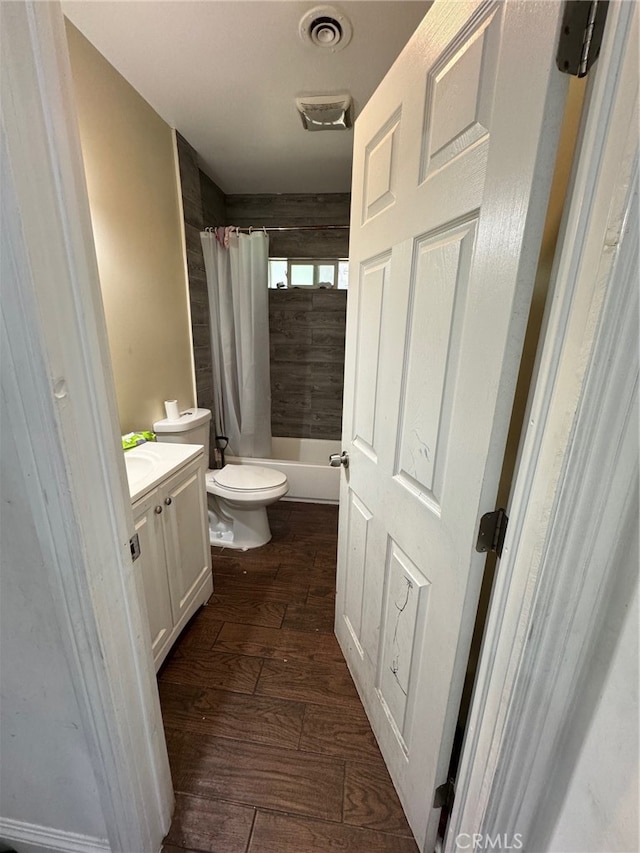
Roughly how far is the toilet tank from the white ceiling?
5.31ft

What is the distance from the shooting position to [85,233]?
0.56 m

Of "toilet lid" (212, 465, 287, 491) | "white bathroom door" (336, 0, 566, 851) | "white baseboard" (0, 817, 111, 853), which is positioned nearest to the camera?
"white bathroom door" (336, 0, 566, 851)

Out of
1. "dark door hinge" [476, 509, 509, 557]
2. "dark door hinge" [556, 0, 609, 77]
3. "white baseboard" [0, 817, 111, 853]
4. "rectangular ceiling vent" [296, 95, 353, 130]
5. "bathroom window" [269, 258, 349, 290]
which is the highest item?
"rectangular ceiling vent" [296, 95, 353, 130]

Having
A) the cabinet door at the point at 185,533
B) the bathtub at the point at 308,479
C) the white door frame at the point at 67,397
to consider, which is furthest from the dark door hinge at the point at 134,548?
the bathtub at the point at 308,479

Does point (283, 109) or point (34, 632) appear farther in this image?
point (283, 109)

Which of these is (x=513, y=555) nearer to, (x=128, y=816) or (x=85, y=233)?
(x=85, y=233)

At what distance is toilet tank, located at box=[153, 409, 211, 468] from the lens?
1909 mm

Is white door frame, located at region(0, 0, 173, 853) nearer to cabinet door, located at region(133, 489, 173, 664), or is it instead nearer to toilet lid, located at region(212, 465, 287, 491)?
cabinet door, located at region(133, 489, 173, 664)

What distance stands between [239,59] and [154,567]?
6.83ft

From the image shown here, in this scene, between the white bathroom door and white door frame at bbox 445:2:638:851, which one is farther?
the white bathroom door

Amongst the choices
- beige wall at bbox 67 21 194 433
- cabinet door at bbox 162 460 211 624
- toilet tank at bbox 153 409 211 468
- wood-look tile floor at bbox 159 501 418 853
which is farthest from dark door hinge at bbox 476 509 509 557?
beige wall at bbox 67 21 194 433

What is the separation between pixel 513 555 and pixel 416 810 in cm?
87

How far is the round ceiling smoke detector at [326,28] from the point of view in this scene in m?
1.23

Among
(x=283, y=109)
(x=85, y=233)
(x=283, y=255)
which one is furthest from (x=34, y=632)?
(x=283, y=255)
